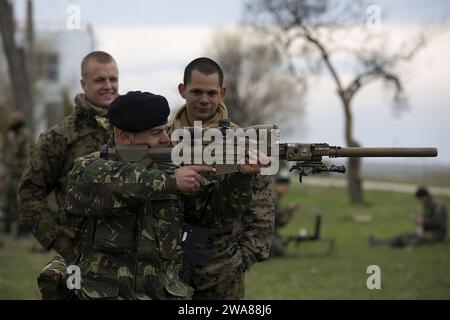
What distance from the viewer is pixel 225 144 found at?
4750mm

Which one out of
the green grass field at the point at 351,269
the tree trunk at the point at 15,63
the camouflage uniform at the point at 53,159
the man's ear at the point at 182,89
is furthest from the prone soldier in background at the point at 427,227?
the man's ear at the point at 182,89

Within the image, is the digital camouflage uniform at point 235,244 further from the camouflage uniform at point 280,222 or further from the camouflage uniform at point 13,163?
the camouflage uniform at point 13,163

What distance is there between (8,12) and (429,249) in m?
11.4

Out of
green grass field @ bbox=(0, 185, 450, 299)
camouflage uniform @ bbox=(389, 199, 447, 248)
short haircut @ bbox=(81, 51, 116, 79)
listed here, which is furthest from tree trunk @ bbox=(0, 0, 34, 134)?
short haircut @ bbox=(81, 51, 116, 79)

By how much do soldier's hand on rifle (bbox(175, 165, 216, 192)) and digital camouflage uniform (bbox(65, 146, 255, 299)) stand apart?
5 centimetres

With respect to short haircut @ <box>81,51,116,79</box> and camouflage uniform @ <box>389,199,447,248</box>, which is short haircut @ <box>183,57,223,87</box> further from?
camouflage uniform @ <box>389,199,447,248</box>

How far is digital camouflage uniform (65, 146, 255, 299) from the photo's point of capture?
4.66 metres

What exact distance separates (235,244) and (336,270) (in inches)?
308

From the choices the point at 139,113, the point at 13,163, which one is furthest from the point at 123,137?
the point at 13,163

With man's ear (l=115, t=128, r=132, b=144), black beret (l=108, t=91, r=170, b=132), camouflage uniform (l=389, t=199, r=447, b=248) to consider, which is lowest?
camouflage uniform (l=389, t=199, r=447, b=248)

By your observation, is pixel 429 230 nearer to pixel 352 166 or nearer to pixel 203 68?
pixel 352 166

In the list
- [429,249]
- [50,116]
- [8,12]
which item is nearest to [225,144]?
[429,249]

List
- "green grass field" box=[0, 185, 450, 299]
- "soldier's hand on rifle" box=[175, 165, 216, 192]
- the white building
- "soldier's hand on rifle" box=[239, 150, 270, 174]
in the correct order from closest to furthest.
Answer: "soldier's hand on rifle" box=[175, 165, 216, 192]
"soldier's hand on rifle" box=[239, 150, 270, 174]
"green grass field" box=[0, 185, 450, 299]
the white building

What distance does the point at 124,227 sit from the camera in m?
4.78
